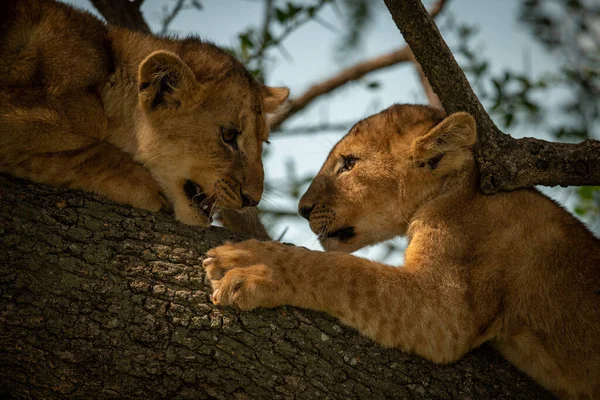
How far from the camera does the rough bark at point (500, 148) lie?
4.12 metres

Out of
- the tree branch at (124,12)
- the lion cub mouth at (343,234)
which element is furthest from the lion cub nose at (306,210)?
the tree branch at (124,12)

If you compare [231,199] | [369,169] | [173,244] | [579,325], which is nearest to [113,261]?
[173,244]

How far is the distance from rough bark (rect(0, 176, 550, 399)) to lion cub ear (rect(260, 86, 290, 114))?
1.90 m

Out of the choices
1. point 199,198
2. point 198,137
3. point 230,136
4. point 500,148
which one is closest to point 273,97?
point 230,136

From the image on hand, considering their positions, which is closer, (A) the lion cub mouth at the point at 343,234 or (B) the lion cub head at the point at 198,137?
(B) the lion cub head at the point at 198,137

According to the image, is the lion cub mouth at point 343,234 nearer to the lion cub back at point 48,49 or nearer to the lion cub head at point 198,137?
the lion cub head at point 198,137

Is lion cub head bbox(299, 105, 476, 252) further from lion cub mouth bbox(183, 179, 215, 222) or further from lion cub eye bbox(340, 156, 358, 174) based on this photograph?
lion cub mouth bbox(183, 179, 215, 222)

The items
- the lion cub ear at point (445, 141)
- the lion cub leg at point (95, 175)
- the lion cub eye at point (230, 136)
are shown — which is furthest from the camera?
the lion cub eye at point (230, 136)

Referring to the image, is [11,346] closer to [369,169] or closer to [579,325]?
[369,169]

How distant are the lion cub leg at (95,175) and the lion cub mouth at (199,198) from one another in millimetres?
231

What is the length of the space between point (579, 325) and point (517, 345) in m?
0.39

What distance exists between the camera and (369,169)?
16.6ft

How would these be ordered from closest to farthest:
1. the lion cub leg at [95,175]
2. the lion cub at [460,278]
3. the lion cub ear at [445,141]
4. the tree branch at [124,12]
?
the lion cub at [460,278] < the lion cub leg at [95,175] < the lion cub ear at [445,141] < the tree branch at [124,12]

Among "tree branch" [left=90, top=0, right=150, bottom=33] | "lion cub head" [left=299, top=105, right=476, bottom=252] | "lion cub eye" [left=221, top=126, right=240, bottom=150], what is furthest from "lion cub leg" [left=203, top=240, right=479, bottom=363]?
"tree branch" [left=90, top=0, right=150, bottom=33]
